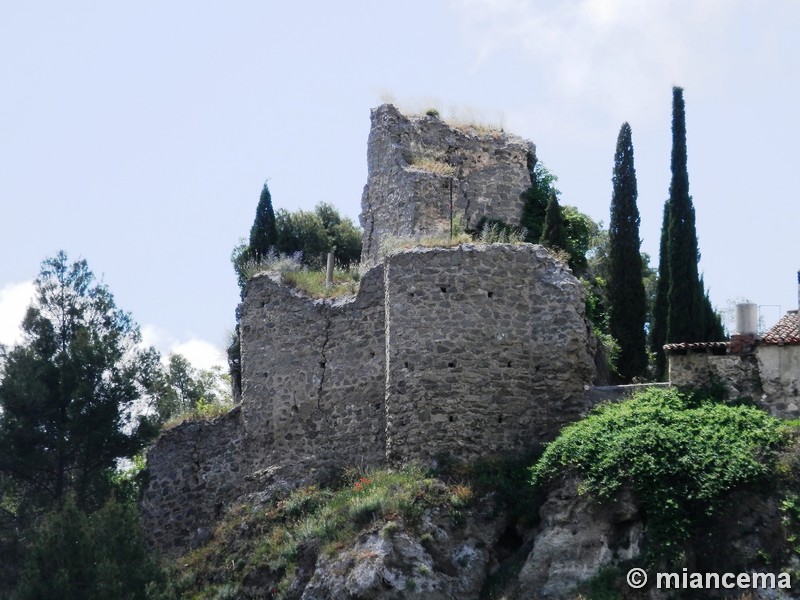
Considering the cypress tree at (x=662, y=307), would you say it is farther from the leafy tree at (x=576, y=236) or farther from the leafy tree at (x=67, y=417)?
the leafy tree at (x=67, y=417)

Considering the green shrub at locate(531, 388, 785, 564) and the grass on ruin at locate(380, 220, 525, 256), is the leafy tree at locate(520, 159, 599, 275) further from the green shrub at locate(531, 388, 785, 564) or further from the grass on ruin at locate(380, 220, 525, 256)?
the green shrub at locate(531, 388, 785, 564)

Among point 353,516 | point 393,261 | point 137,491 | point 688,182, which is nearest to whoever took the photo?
point 353,516

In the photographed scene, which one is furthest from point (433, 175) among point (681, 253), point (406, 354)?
point (406, 354)

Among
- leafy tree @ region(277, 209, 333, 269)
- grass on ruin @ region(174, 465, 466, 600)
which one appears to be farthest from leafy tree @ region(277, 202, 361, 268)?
grass on ruin @ region(174, 465, 466, 600)

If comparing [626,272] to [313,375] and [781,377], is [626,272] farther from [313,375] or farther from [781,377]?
[781,377]

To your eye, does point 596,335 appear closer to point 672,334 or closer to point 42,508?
point 672,334

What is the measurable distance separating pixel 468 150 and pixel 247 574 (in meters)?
12.9

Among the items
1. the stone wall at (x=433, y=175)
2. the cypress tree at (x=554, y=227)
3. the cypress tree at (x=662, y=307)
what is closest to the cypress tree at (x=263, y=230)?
the stone wall at (x=433, y=175)

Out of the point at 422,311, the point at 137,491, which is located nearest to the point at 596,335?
the point at 422,311

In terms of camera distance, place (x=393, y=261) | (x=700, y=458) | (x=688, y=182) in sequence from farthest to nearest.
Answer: (x=688, y=182)
(x=393, y=261)
(x=700, y=458)

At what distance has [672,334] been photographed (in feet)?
130

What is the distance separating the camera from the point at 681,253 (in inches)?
1608

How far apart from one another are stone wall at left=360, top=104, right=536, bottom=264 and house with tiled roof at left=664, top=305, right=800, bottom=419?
931 centimetres

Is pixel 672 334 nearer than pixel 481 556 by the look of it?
No
